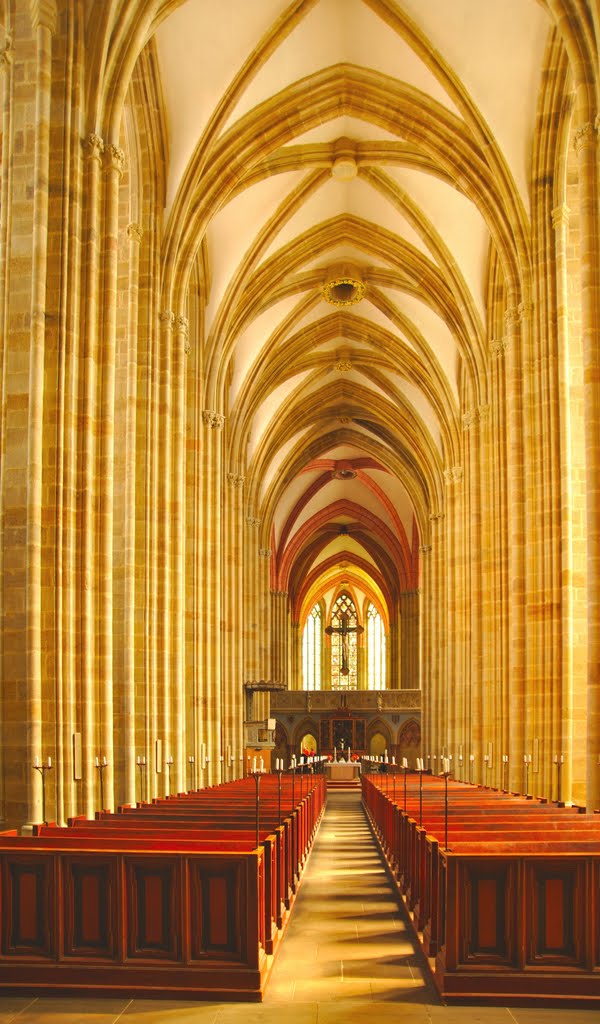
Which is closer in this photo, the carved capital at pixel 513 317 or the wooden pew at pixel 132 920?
the wooden pew at pixel 132 920

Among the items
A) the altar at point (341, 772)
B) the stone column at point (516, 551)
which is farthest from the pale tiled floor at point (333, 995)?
the altar at point (341, 772)

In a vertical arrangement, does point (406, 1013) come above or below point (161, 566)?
below

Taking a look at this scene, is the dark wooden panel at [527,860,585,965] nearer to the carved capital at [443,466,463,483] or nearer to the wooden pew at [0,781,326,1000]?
the wooden pew at [0,781,326,1000]

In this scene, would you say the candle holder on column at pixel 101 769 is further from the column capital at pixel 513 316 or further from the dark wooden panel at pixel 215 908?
the column capital at pixel 513 316

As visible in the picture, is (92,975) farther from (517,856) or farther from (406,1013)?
(517,856)

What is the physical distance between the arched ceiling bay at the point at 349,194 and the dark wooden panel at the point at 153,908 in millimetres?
14291

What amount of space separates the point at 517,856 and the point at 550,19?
13.8 meters

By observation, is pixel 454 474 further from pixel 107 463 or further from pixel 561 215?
pixel 107 463

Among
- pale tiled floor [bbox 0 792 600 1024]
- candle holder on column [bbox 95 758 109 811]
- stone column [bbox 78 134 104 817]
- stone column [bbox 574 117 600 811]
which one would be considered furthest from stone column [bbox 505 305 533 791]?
stone column [bbox 78 134 104 817]

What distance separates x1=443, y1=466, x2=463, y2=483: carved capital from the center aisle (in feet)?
59.7

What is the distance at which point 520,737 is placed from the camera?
18875 mm

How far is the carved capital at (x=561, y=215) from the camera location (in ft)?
59.7

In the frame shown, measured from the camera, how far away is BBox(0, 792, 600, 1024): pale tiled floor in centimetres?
648

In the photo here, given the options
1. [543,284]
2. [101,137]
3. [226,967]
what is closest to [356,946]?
[226,967]
